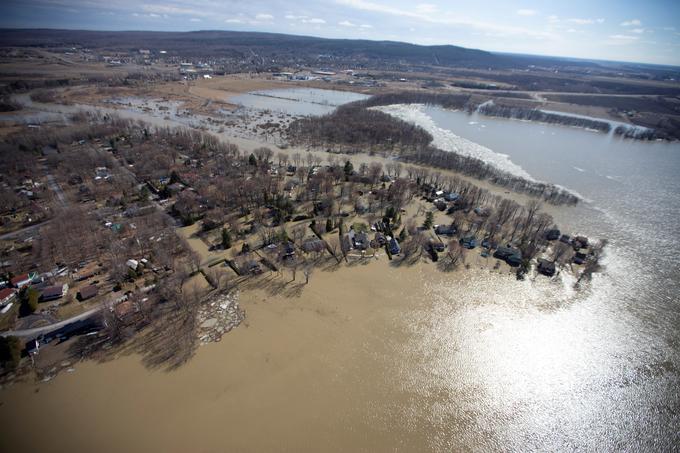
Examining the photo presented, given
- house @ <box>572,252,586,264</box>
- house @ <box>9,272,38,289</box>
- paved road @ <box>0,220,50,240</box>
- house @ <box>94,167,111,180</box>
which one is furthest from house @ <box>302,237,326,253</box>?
house @ <box>94,167,111,180</box>

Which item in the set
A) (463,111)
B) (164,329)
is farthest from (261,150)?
(463,111)

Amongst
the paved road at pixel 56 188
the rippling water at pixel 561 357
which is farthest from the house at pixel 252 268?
the paved road at pixel 56 188

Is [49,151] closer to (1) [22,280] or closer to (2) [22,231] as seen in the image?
(2) [22,231]

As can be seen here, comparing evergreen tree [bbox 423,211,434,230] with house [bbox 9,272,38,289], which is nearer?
house [bbox 9,272,38,289]

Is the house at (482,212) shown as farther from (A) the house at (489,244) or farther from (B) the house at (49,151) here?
(B) the house at (49,151)

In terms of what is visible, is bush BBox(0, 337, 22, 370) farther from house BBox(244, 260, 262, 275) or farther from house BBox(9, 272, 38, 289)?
house BBox(244, 260, 262, 275)

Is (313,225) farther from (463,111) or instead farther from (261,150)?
(463,111)
